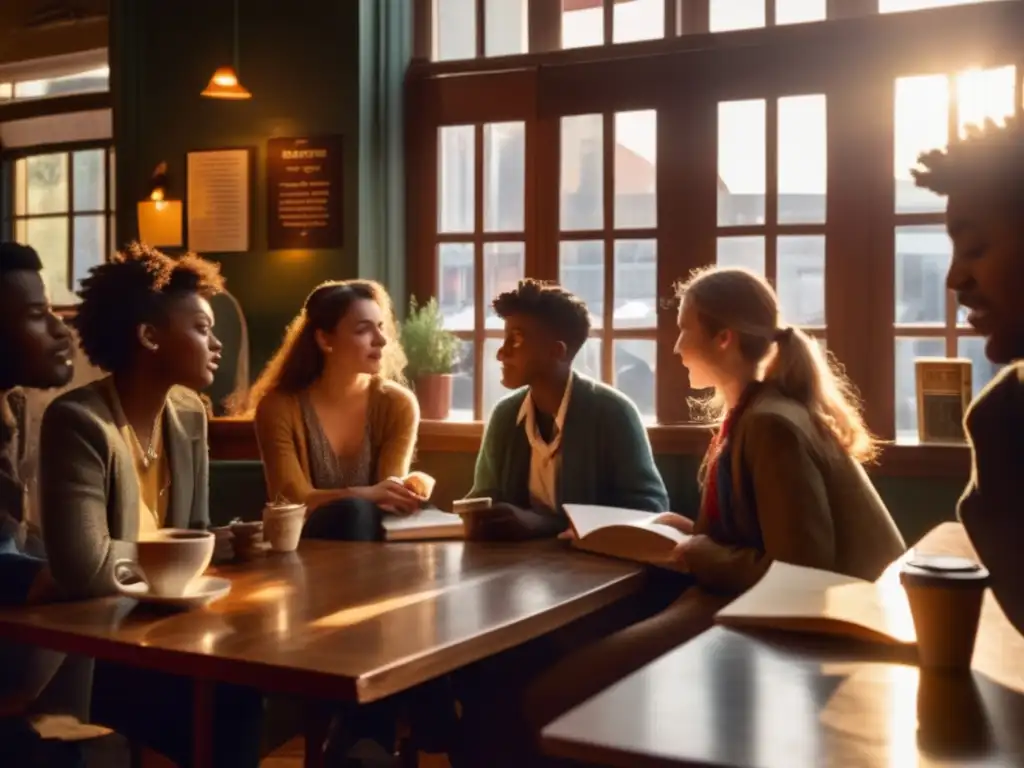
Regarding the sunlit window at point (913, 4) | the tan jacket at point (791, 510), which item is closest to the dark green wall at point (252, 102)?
the sunlit window at point (913, 4)

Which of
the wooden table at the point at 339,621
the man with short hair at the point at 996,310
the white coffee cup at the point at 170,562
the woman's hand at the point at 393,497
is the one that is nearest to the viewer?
the man with short hair at the point at 996,310

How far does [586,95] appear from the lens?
13.0ft

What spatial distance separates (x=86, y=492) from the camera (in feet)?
6.19

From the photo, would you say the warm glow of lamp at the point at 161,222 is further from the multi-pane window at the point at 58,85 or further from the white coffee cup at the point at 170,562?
the white coffee cup at the point at 170,562

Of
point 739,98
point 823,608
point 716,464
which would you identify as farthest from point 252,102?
point 823,608

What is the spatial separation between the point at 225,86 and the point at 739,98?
1.81 m

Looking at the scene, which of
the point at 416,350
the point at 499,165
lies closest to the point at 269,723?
the point at 416,350

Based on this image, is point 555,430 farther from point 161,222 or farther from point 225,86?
point 161,222

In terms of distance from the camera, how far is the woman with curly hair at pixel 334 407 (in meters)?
3.01

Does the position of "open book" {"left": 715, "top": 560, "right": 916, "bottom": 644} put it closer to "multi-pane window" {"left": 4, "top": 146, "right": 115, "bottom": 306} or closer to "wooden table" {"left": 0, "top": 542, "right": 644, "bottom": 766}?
"wooden table" {"left": 0, "top": 542, "right": 644, "bottom": 766}

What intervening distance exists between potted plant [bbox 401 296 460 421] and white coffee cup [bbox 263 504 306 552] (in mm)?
1776

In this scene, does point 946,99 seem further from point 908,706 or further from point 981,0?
point 908,706

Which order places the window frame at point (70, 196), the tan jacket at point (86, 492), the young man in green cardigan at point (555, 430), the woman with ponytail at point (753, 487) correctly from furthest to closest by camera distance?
1. the window frame at point (70, 196)
2. the young man in green cardigan at point (555, 430)
3. the woman with ponytail at point (753, 487)
4. the tan jacket at point (86, 492)

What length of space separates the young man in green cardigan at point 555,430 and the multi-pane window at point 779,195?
93cm
